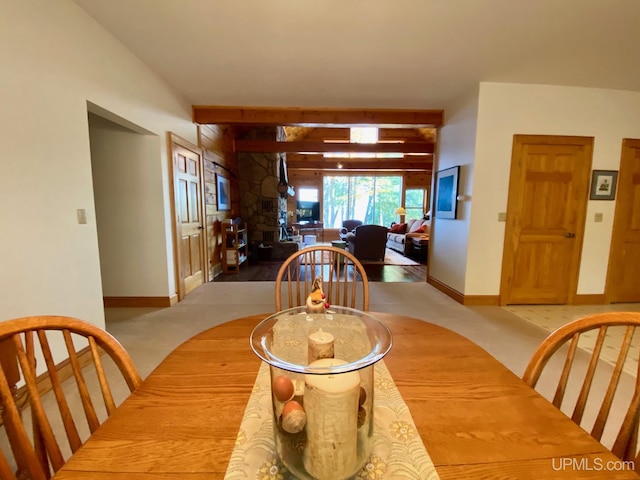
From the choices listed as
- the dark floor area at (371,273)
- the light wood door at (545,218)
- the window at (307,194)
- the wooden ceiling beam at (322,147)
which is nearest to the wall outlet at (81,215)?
the dark floor area at (371,273)

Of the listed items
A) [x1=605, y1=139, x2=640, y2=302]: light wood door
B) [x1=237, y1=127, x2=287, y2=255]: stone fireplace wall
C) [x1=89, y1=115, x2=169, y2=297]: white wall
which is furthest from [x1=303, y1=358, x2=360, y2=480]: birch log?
[x1=237, y1=127, x2=287, y2=255]: stone fireplace wall

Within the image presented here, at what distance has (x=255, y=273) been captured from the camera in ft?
15.9

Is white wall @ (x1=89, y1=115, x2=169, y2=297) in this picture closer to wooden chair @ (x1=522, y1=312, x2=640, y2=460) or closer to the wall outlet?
the wall outlet

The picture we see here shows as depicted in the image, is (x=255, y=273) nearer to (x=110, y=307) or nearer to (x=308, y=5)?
(x=110, y=307)

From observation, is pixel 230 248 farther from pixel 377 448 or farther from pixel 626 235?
pixel 626 235

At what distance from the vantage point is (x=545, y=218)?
125 inches

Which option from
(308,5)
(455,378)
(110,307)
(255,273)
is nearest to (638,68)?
(308,5)

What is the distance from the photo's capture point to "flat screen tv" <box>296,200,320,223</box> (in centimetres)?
1020

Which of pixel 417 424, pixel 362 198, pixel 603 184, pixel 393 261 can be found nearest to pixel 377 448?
pixel 417 424

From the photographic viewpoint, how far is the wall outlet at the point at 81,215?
192 cm

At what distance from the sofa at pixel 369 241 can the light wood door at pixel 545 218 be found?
2.73 meters

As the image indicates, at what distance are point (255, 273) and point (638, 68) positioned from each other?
515cm

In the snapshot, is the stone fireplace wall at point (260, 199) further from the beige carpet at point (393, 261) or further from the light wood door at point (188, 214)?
the light wood door at point (188, 214)

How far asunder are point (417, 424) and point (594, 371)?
45cm
